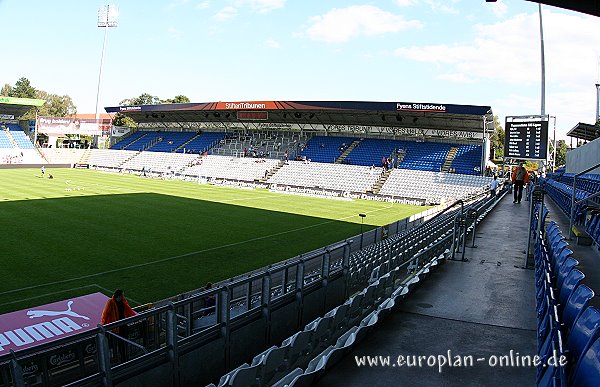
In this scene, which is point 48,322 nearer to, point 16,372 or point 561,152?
point 16,372

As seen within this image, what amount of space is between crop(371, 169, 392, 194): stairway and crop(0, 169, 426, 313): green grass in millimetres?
5608

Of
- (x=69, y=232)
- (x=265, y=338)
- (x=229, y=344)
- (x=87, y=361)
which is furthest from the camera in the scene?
(x=69, y=232)

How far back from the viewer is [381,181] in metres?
42.8

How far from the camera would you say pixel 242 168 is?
50125 mm

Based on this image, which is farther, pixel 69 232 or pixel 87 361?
pixel 69 232

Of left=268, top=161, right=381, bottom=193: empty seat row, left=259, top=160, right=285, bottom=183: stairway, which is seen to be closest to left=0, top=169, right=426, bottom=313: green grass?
left=268, top=161, right=381, bottom=193: empty seat row

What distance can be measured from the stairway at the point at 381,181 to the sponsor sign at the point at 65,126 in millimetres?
42726

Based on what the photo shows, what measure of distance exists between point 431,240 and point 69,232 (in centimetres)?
1426

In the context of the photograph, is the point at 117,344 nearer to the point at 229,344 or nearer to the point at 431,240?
the point at 229,344

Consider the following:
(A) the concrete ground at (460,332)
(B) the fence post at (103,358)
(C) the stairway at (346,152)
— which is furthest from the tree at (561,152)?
(B) the fence post at (103,358)

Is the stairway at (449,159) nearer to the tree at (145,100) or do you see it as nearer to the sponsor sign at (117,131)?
the sponsor sign at (117,131)

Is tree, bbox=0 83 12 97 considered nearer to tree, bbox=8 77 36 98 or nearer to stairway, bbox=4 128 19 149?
tree, bbox=8 77 36 98

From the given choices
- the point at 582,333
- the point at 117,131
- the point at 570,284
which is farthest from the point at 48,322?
the point at 117,131

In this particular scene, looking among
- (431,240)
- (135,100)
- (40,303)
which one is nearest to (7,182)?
(40,303)
